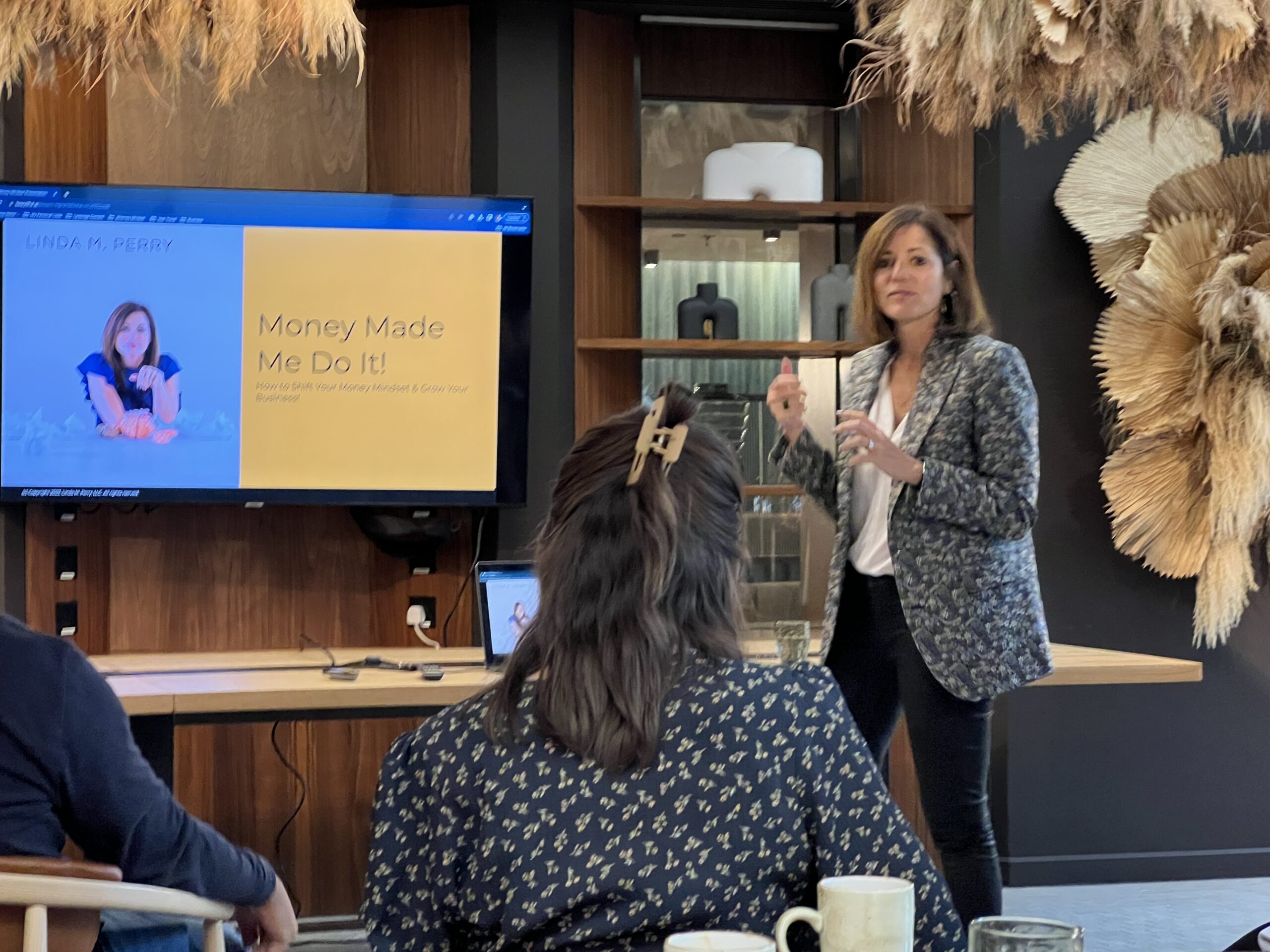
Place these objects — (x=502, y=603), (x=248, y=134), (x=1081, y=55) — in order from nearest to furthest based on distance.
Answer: (x=1081, y=55) < (x=502, y=603) < (x=248, y=134)

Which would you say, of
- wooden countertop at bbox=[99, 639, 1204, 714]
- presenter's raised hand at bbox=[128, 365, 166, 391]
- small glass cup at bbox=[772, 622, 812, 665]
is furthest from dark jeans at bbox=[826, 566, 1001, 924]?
presenter's raised hand at bbox=[128, 365, 166, 391]

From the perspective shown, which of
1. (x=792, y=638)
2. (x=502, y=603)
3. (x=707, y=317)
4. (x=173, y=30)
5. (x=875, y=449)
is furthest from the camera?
(x=707, y=317)

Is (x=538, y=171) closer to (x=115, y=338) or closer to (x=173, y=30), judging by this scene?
→ (x=115, y=338)

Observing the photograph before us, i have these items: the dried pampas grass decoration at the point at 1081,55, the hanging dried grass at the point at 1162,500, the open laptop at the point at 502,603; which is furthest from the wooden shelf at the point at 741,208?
the dried pampas grass decoration at the point at 1081,55

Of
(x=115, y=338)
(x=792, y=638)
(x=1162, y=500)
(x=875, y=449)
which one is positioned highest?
(x=115, y=338)

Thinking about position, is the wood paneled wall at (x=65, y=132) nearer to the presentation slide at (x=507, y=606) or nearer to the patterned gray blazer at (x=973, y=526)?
the presentation slide at (x=507, y=606)

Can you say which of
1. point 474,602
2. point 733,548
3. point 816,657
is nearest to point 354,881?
point 474,602

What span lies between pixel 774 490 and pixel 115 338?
1.86 m

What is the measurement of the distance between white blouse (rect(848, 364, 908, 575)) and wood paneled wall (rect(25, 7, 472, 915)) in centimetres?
163

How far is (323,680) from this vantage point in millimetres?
2643

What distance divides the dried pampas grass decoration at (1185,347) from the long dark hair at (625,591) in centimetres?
278

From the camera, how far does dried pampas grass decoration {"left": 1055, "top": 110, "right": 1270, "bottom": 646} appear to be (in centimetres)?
362

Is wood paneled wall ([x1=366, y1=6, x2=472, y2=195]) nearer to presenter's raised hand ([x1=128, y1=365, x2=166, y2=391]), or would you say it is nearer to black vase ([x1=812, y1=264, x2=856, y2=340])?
presenter's raised hand ([x1=128, y1=365, x2=166, y2=391])

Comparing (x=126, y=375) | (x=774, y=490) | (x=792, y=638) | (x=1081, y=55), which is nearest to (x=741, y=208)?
(x=774, y=490)
